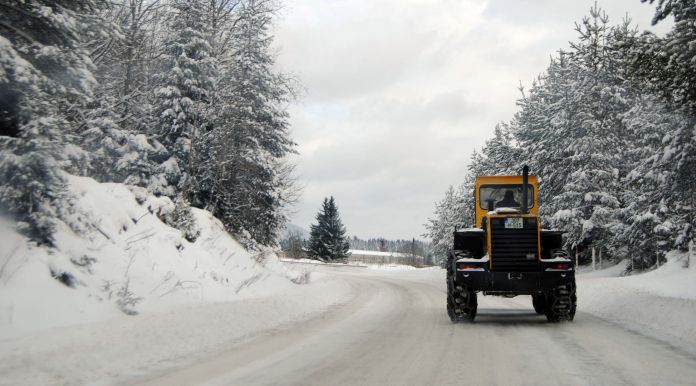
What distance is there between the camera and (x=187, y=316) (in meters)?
10.5

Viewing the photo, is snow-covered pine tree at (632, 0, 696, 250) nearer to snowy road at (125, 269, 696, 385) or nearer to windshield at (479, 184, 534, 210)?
windshield at (479, 184, 534, 210)

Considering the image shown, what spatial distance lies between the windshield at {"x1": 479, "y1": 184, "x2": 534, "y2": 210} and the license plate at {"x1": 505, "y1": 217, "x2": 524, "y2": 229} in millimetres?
1895

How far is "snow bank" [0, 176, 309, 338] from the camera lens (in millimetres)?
9172

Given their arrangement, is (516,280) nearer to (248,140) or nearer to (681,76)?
(681,76)

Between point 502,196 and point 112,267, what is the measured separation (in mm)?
8831

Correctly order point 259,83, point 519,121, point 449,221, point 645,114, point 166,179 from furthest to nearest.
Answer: point 449,221 < point 519,121 < point 259,83 < point 645,114 < point 166,179

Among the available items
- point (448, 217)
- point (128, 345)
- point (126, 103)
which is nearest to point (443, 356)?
point (128, 345)

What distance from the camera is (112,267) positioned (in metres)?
12.0

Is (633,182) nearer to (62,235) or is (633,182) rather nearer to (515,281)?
(515,281)

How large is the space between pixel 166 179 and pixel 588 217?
68.6 feet

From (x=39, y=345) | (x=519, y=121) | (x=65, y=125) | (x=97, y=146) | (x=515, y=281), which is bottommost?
(x=39, y=345)

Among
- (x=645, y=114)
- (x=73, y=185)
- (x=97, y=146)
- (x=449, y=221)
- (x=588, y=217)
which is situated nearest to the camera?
(x=73, y=185)

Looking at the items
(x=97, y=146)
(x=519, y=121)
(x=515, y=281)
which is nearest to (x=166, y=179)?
(x=97, y=146)

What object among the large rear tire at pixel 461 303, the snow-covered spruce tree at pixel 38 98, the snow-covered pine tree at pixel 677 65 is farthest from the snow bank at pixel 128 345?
the snow-covered pine tree at pixel 677 65
